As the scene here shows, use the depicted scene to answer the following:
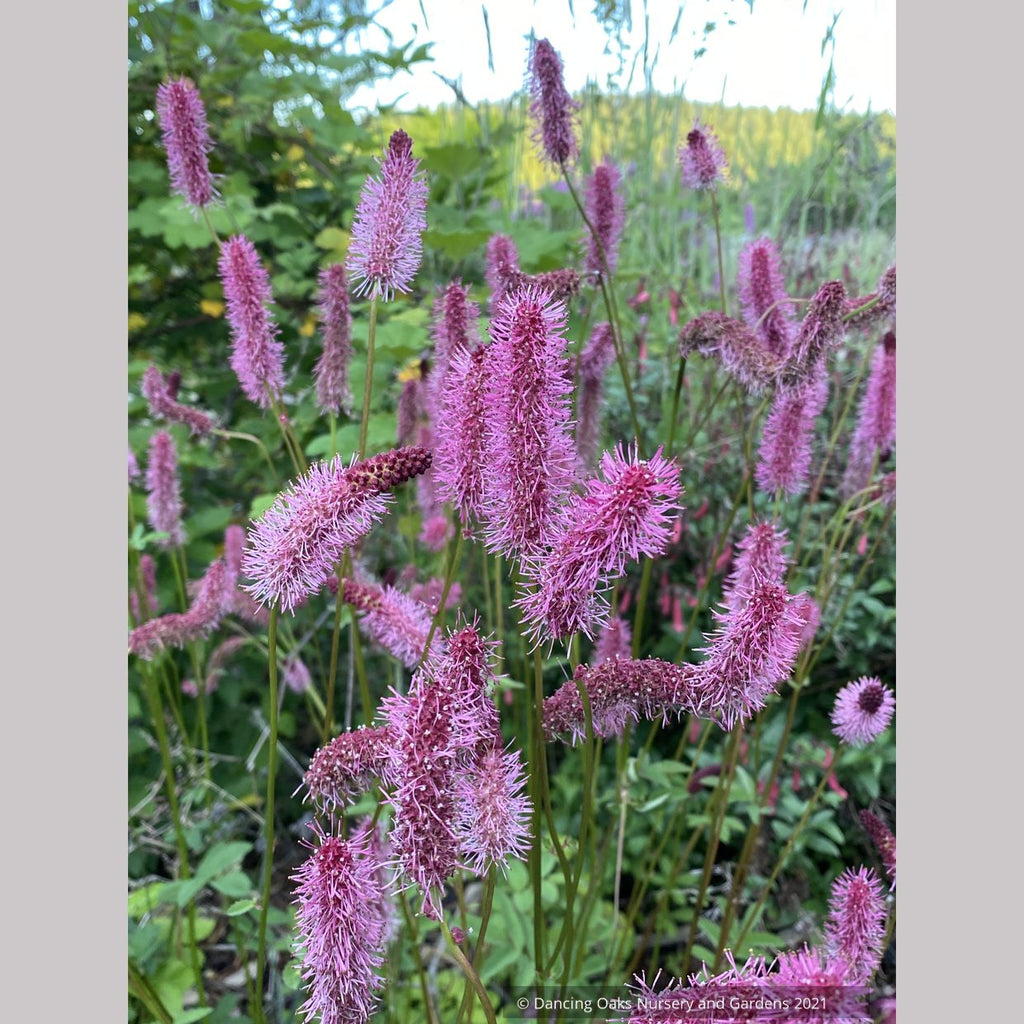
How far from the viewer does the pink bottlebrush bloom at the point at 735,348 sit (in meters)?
0.87

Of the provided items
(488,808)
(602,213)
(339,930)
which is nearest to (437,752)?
(488,808)

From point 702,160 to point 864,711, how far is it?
758mm

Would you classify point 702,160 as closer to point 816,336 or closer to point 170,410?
point 816,336

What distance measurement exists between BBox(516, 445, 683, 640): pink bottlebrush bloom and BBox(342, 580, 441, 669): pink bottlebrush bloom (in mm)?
218

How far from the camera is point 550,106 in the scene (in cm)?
93

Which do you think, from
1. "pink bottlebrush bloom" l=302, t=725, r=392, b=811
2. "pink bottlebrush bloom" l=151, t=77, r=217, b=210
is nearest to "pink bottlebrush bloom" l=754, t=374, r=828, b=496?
"pink bottlebrush bloom" l=302, t=725, r=392, b=811

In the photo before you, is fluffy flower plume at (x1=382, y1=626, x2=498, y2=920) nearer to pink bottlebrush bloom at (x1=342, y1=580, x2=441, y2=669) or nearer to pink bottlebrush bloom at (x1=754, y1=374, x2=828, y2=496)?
pink bottlebrush bloom at (x1=342, y1=580, x2=441, y2=669)

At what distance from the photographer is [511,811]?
588 millimetres

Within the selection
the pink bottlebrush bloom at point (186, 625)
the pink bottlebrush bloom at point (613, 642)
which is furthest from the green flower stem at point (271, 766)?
the pink bottlebrush bloom at point (613, 642)

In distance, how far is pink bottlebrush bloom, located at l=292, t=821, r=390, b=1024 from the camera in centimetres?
A: 58

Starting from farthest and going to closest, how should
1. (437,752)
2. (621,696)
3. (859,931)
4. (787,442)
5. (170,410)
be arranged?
(170,410), (787,442), (859,931), (621,696), (437,752)

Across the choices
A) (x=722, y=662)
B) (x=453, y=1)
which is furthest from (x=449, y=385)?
(x=453, y=1)

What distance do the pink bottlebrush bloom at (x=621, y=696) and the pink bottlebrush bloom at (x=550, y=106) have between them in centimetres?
65

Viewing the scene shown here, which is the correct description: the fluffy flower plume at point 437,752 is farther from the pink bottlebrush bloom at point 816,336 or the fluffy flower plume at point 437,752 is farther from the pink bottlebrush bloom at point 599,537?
the pink bottlebrush bloom at point 816,336
